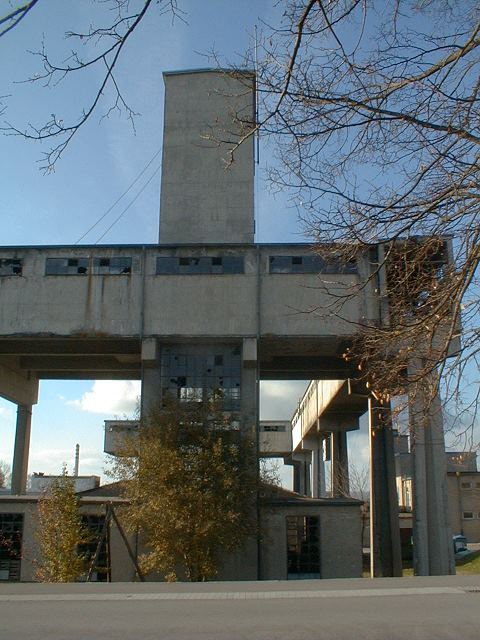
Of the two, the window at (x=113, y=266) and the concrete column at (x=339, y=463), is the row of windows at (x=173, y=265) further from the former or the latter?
the concrete column at (x=339, y=463)

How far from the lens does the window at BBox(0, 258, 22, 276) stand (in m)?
26.6

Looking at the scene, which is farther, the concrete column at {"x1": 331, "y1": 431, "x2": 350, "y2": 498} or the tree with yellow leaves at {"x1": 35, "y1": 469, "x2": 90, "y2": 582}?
the concrete column at {"x1": 331, "y1": 431, "x2": 350, "y2": 498}

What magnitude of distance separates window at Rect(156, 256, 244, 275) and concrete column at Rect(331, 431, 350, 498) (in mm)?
22242

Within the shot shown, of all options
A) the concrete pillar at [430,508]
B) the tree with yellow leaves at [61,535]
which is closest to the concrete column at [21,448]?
the tree with yellow leaves at [61,535]

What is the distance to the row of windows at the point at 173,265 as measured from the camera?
26172 mm

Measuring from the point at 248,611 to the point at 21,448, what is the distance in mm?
26858

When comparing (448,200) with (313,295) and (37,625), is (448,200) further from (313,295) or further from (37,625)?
(313,295)

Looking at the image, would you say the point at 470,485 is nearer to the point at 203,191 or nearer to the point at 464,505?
the point at 464,505

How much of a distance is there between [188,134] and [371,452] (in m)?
15.2

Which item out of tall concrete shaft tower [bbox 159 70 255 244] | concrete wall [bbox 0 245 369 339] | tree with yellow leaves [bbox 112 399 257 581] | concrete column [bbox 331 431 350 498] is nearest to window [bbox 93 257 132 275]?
concrete wall [bbox 0 245 369 339]

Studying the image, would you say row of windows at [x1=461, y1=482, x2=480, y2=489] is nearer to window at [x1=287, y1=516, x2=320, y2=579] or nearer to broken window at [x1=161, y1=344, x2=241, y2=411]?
window at [x1=287, y1=516, x2=320, y2=579]

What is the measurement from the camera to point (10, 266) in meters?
26.7

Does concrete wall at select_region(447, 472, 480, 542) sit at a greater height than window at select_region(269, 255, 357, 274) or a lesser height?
lesser

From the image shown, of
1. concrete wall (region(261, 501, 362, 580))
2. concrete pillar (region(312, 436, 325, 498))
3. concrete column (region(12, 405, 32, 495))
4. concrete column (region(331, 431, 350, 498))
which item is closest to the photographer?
concrete wall (region(261, 501, 362, 580))
